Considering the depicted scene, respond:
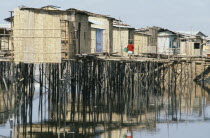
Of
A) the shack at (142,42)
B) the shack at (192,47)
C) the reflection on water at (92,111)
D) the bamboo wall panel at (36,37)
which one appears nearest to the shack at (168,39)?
the shack at (192,47)

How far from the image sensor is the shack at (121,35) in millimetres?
39844

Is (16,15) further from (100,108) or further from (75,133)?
(100,108)

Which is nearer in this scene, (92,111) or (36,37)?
(36,37)

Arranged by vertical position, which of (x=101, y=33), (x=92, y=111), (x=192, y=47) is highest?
(x=101, y=33)

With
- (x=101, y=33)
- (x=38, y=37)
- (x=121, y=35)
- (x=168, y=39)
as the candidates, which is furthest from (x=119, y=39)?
(x=38, y=37)

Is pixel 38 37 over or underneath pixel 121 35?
underneath

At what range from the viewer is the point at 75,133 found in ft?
71.5

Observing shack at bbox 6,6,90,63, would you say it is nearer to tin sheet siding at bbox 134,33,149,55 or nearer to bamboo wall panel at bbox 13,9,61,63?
bamboo wall panel at bbox 13,9,61,63

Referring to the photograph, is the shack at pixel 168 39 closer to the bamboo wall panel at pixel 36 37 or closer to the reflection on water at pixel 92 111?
the reflection on water at pixel 92 111

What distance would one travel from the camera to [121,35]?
41.6 meters

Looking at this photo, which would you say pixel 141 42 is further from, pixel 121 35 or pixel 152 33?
pixel 121 35

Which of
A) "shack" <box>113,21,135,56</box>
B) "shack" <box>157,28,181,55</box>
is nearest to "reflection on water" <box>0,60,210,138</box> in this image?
"shack" <box>113,21,135,56</box>

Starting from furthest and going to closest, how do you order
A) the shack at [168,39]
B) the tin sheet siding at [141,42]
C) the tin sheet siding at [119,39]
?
the shack at [168,39]
the tin sheet siding at [141,42]
the tin sheet siding at [119,39]

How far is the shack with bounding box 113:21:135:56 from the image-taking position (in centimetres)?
3984
